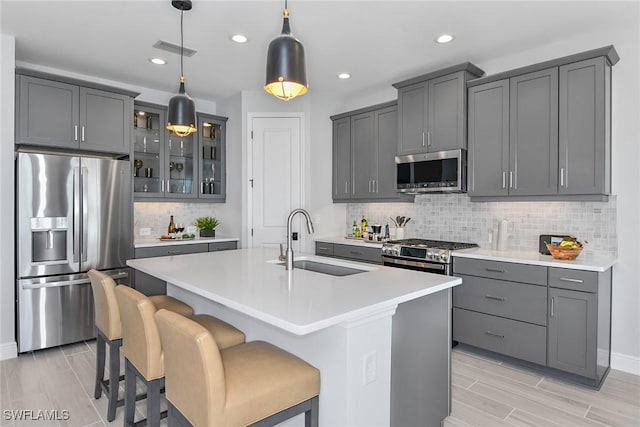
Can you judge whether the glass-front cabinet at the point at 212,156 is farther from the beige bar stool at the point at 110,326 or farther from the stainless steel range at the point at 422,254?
the beige bar stool at the point at 110,326

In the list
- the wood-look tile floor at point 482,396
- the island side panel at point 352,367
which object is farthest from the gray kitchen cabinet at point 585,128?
the island side panel at point 352,367

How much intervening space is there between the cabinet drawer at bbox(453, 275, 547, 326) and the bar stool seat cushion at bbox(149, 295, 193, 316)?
88.3 inches

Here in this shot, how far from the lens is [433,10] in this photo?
110 inches

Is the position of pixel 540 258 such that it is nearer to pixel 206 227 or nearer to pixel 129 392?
pixel 129 392

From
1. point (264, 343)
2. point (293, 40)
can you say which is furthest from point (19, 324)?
point (293, 40)

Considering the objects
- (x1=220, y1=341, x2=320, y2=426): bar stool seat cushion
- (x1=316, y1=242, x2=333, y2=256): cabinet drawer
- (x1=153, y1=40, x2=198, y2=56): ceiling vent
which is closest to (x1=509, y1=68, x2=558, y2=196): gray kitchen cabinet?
(x1=316, y1=242, x2=333, y2=256): cabinet drawer

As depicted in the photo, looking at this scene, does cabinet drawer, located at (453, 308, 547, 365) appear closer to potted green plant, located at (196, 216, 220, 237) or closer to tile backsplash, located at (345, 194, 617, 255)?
tile backsplash, located at (345, 194, 617, 255)

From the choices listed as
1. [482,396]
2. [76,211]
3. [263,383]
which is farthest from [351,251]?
[263,383]

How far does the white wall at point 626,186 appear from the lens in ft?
9.64

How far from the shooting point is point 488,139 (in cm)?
344

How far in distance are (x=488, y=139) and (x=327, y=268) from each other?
1.98 m

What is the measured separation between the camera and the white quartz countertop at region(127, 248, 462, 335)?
1402mm

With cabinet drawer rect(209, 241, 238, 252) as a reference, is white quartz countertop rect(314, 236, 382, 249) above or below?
above

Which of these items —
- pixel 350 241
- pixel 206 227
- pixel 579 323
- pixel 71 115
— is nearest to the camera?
pixel 579 323
